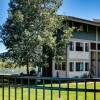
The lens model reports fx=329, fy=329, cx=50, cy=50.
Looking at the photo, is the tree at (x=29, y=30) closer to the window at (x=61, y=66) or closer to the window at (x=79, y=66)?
the window at (x=61, y=66)

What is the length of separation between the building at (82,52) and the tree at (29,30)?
5.36 m

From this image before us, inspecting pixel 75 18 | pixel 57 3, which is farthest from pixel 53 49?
pixel 75 18

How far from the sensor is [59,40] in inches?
1378

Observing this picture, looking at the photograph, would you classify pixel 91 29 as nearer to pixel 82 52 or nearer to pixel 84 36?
pixel 84 36

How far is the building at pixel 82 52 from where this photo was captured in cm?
3991

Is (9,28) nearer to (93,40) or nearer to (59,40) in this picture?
(59,40)

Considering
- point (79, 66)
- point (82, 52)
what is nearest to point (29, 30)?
point (79, 66)

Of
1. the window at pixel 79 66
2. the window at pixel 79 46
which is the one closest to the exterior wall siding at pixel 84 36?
the window at pixel 79 46

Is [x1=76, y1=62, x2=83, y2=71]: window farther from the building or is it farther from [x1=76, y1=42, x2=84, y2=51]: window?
[x1=76, y1=42, x2=84, y2=51]: window

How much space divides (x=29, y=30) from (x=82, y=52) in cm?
1159

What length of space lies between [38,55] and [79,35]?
35.2 ft

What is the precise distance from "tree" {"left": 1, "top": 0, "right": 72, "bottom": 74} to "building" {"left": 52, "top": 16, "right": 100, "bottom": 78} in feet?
17.6

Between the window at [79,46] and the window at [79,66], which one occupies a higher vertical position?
the window at [79,46]

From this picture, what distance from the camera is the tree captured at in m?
32.2
